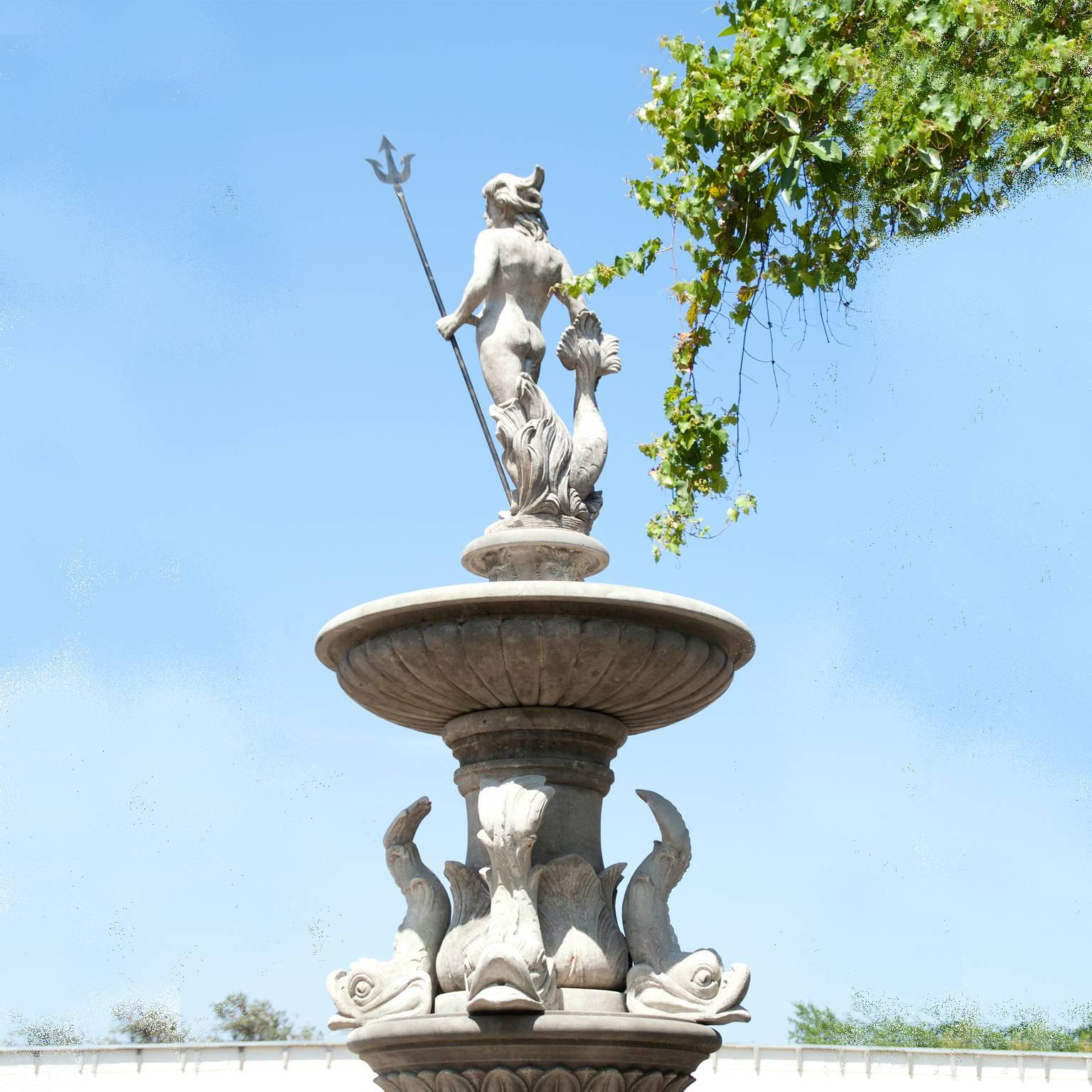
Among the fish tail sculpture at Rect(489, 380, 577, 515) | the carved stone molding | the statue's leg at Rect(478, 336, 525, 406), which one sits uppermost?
the statue's leg at Rect(478, 336, 525, 406)

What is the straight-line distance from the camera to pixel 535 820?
612cm

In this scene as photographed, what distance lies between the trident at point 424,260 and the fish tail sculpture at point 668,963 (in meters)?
1.74

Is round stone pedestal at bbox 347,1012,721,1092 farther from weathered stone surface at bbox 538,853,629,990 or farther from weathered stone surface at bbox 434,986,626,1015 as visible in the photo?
weathered stone surface at bbox 538,853,629,990

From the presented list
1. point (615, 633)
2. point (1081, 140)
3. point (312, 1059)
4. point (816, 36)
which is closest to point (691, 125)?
point (816, 36)

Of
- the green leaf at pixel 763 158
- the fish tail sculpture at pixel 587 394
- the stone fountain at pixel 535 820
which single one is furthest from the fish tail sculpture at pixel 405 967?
the green leaf at pixel 763 158

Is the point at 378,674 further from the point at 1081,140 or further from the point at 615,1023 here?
the point at 1081,140

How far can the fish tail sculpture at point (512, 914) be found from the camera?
228 inches

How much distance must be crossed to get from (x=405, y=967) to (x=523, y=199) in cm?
356

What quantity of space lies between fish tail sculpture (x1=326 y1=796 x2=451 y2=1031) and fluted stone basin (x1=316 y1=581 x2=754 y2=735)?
28.2 inches

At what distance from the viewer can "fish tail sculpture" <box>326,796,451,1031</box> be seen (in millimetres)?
6336

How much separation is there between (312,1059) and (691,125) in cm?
1516

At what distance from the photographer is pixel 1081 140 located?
22.6ft

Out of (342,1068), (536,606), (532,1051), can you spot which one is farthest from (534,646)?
(342,1068)

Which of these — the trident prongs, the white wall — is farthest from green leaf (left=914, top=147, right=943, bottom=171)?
the white wall
